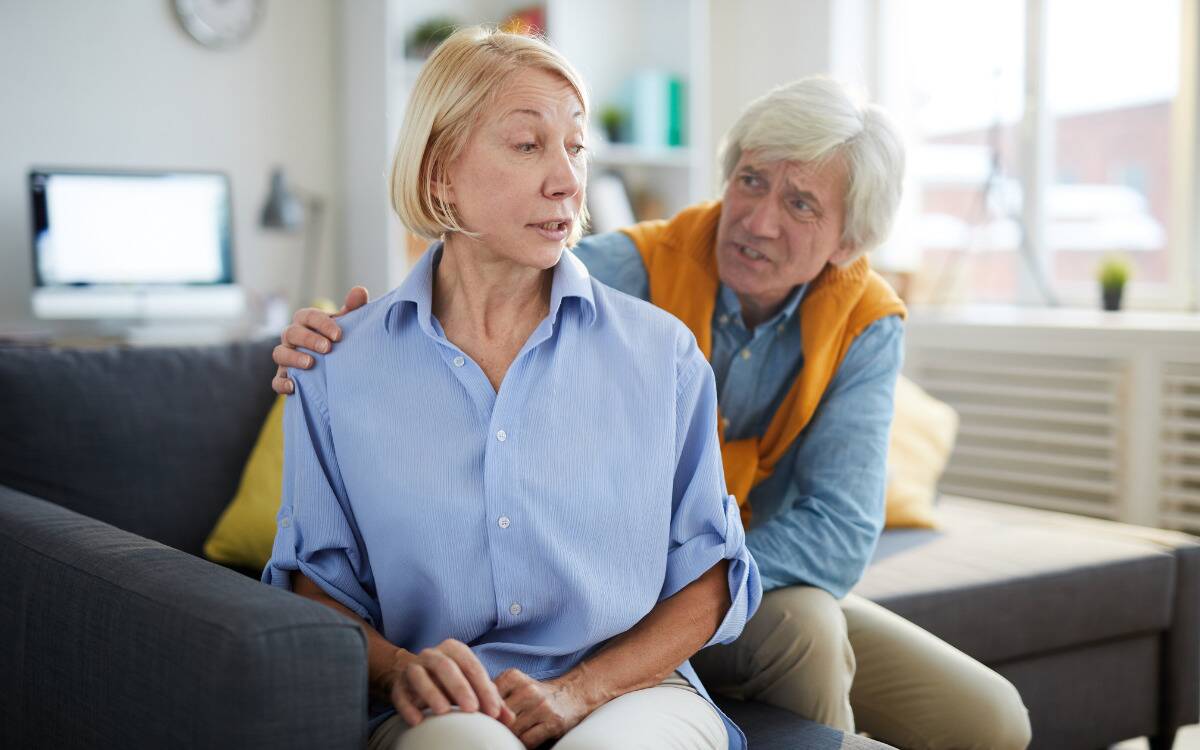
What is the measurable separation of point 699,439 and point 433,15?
328 centimetres

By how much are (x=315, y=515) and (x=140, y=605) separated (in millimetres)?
200

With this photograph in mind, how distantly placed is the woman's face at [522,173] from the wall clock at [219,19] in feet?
10.3

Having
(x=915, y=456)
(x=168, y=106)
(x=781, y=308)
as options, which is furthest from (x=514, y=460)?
(x=168, y=106)

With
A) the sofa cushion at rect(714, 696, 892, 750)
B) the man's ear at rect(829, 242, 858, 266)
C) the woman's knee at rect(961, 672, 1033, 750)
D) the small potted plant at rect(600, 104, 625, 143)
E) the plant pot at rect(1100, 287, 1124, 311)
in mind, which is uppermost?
the small potted plant at rect(600, 104, 625, 143)

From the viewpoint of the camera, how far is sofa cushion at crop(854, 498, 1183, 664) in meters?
2.08

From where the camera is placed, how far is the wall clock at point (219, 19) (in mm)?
4031

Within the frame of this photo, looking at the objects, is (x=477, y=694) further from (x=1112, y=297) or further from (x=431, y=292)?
(x=1112, y=297)

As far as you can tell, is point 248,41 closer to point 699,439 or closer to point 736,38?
point 736,38

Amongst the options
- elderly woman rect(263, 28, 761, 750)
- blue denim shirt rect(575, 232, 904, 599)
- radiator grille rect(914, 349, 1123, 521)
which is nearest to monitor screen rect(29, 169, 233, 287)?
blue denim shirt rect(575, 232, 904, 599)

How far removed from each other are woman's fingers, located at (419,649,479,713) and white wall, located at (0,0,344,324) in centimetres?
298

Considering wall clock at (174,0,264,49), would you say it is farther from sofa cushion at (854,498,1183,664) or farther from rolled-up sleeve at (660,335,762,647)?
rolled-up sleeve at (660,335,762,647)

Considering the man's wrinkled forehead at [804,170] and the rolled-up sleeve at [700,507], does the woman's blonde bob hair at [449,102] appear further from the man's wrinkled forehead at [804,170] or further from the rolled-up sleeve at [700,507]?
the man's wrinkled forehead at [804,170]

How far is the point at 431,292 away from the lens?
138 cm

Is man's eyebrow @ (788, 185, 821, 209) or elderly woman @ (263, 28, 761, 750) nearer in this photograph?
elderly woman @ (263, 28, 761, 750)
